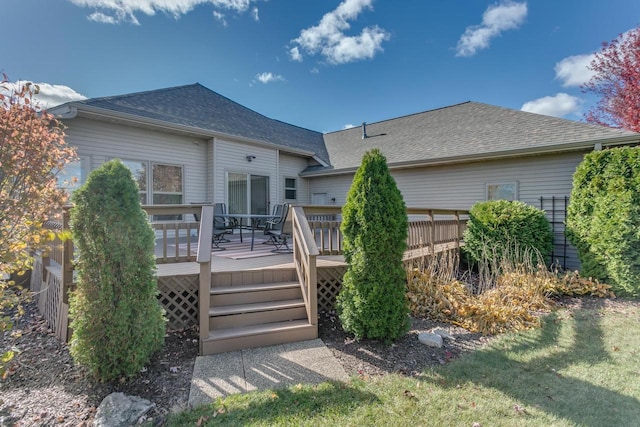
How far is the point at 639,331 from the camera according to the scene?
155 inches

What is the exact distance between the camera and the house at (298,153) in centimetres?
709

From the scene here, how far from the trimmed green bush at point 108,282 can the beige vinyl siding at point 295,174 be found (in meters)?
8.24

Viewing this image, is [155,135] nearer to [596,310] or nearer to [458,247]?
[458,247]

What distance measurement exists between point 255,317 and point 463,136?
9150mm

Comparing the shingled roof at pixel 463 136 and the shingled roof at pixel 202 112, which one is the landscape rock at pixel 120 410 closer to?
the shingled roof at pixel 202 112

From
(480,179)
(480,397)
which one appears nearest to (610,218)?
(480,179)

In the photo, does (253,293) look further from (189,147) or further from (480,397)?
(189,147)

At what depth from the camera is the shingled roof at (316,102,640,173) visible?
24.2 ft

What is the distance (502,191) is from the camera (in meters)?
8.40

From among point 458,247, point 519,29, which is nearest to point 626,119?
point 519,29

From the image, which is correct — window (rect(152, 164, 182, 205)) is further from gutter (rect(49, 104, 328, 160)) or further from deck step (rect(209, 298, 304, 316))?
deck step (rect(209, 298, 304, 316))

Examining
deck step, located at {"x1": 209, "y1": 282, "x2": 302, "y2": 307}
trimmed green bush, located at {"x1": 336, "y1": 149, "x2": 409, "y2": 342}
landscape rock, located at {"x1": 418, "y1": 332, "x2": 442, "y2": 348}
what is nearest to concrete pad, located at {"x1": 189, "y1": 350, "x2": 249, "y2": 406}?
deck step, located at {"x1": 209, "y1": 282, "x2": 302, "y2": 307}

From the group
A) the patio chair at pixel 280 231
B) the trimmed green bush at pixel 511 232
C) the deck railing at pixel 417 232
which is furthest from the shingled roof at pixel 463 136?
the patio chair at pixel 280 231

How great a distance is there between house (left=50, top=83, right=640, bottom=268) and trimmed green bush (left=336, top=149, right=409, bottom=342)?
626 centimetres
